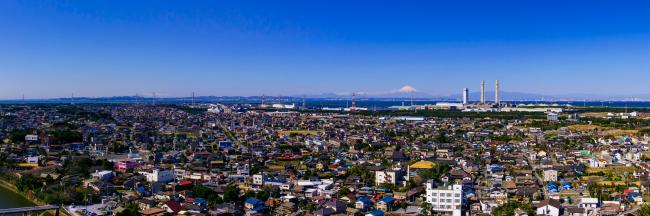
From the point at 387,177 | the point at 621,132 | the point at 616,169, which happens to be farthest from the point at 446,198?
the point at 621,132

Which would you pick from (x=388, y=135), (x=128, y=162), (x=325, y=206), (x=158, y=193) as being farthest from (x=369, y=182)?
(x=388, y=135)

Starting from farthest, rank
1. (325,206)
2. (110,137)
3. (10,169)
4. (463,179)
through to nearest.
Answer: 1. (110,137)
2. (10,169)
3. (463,179)
4. (325,206)

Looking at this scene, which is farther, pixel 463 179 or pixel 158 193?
pixel 463 179

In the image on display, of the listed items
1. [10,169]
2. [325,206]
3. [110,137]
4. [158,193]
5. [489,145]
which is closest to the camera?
[325,206]

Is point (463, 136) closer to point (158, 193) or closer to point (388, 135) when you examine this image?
point (388, 135)

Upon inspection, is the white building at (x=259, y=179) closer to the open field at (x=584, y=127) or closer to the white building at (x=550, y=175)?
→ the white building at (x=550, y=175)

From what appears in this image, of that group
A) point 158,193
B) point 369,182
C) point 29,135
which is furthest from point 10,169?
point 369,182
